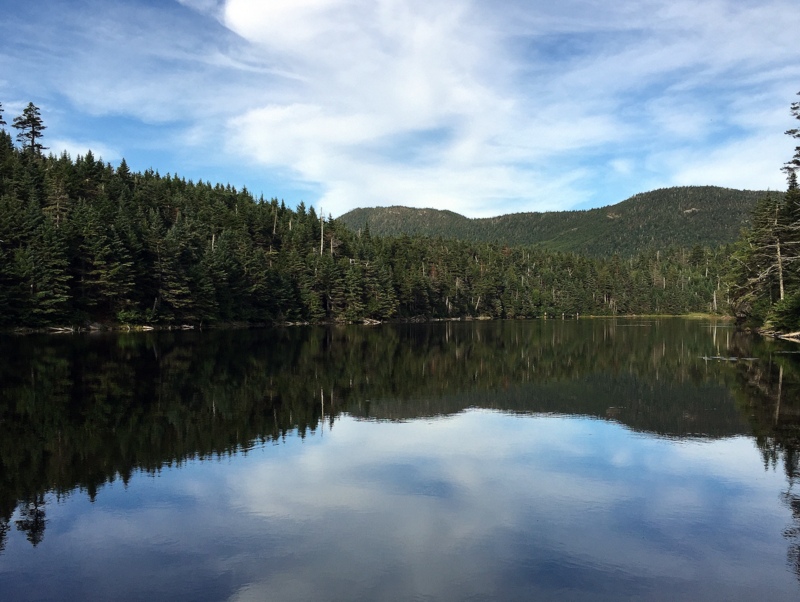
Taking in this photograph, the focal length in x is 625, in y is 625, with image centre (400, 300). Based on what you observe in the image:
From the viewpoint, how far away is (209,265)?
287ft

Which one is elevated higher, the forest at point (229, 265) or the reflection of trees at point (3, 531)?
the forest at point (229, 265)

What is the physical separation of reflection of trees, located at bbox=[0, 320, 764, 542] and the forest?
80.9ft

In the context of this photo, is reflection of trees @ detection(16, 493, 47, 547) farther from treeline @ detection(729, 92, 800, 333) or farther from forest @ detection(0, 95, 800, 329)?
treeline @ detection(729, 92, 800, 333)

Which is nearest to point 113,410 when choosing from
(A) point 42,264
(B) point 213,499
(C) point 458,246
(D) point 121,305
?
(B) point 213,499

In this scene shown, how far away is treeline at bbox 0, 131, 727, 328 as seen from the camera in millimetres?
70812

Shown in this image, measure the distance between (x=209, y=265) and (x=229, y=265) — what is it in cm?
589

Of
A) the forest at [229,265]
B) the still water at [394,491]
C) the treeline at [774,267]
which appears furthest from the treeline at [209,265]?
the treeline at [774,267]

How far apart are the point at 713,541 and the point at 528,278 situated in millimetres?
174087

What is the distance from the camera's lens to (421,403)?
25500mm

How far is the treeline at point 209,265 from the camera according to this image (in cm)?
7081

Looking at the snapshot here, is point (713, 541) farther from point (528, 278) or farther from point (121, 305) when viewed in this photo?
point (528, 278)

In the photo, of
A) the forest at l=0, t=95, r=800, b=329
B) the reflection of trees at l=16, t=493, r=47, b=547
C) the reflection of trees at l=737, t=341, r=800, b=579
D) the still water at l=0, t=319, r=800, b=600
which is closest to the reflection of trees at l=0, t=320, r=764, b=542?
the reflection of trees at l=16, t=493, r=47, b=547

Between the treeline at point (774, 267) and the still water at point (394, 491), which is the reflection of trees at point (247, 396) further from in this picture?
the treeline at point (774, 267)

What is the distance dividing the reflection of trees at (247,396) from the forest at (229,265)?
80.9 feet
